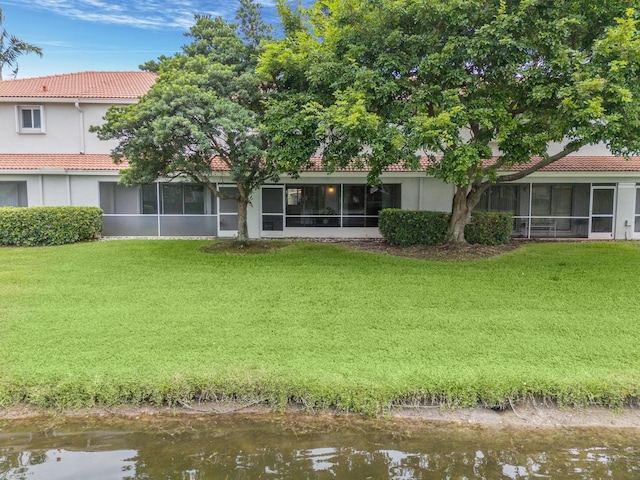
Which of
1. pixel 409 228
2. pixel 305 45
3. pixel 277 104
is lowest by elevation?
pixel 409 228

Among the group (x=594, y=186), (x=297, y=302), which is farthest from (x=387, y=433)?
(x=594, y=186)

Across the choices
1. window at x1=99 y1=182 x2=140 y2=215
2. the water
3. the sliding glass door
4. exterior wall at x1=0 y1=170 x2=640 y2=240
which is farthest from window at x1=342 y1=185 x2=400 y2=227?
the water

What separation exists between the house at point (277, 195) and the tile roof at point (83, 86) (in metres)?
0.12

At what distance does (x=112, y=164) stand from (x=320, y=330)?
12.6 meters

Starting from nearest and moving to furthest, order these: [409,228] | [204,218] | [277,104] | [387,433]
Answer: [387,433] < [277,104] < [409,228] < [204,218]

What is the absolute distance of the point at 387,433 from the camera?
5.05 meters

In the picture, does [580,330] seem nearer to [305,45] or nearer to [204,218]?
[305,45]

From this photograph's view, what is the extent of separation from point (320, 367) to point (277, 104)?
7552 mm

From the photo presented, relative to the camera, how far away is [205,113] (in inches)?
436

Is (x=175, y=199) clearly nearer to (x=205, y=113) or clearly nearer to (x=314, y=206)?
(x=314, y=206)

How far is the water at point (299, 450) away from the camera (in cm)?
445

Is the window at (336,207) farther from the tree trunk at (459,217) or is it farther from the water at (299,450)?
the water at (299,450)

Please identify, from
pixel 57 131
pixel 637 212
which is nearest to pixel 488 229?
pixel 637 212

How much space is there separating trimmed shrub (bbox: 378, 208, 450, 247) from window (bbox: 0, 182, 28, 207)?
13.1m
